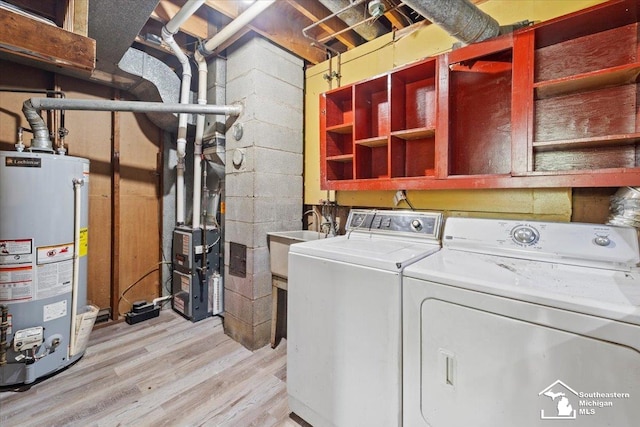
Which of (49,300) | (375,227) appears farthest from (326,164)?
(49,300)

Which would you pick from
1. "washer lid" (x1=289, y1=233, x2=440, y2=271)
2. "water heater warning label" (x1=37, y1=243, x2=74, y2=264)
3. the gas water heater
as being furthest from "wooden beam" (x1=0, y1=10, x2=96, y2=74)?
"washer lid" (x1=289, y1=233, x2=440, y2=271)

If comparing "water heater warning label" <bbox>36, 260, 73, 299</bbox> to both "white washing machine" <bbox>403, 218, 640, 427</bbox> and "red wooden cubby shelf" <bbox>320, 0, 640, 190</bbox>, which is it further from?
"white washing machine" <bbox>403, 218, 640, 427</bbox>

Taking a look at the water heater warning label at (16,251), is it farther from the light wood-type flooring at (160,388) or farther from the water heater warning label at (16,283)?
the light wood-type flooring at (160,388)

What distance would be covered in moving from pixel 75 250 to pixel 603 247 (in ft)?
10.4

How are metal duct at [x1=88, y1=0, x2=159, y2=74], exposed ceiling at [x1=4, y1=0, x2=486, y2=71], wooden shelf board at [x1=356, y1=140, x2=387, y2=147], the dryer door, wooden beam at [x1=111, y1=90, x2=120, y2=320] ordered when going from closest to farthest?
the dryer door
metal duct at [x1=88, y1=0, x2=159, y2=74]
exposed ceiling at [x1=4, y1=0, x2=486, y2=71]
wooden shelf board at [x1=356, y1=140, x2=387, y2=147]
wooden beam at [x1=111, y1=90, x2=120, y2=320]

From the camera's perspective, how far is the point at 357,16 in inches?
84.3


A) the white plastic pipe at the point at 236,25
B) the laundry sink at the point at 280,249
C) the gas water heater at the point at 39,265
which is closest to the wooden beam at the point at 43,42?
the gas water heater at the point at 39,265

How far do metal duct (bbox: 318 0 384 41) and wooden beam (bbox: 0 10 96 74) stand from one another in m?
1.48

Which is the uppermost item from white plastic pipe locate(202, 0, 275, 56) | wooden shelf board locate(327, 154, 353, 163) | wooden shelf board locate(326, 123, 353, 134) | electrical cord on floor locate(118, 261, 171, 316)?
white plastic pipe locate(202, 0, 275, 56)

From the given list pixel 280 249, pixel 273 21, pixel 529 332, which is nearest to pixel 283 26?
pixel 273 21

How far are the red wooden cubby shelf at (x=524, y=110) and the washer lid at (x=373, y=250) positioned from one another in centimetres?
37

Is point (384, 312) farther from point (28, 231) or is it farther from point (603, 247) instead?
point (28, 231)

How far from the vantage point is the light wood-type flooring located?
1.60 metres

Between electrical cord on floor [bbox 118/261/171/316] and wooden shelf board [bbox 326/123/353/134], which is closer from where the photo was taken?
wooden shelf board [bbox 326/123/353/134]
